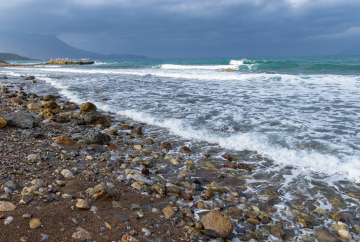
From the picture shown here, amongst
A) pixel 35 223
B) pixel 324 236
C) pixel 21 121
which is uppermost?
pixel 21 121

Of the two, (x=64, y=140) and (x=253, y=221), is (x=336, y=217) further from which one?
(x=64, y=140)

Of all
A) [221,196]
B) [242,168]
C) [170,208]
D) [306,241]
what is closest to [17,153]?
[170,208]

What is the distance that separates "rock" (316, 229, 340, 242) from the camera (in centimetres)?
247

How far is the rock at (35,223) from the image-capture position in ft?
7.29

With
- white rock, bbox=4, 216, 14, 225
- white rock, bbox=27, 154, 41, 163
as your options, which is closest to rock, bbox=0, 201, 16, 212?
white rock, bbox=4, 216, 14, 225

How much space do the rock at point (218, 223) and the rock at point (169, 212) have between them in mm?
341

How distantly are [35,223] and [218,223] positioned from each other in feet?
5.89

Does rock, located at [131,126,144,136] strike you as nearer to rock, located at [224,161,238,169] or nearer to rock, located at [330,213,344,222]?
rock, located at [224,161,238,169]

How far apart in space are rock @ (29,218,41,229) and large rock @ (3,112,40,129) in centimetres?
374

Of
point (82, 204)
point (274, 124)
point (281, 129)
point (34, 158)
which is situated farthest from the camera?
point (274, 124)

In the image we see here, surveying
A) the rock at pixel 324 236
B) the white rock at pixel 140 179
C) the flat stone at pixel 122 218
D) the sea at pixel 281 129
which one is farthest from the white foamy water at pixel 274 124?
the flat stone at pixel 122 218

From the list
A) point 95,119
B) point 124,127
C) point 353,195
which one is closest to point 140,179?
point 353,195

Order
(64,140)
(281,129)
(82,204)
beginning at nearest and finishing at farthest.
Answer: (82,204)
(64,140)
(281,129)

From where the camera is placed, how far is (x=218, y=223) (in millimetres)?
2535
